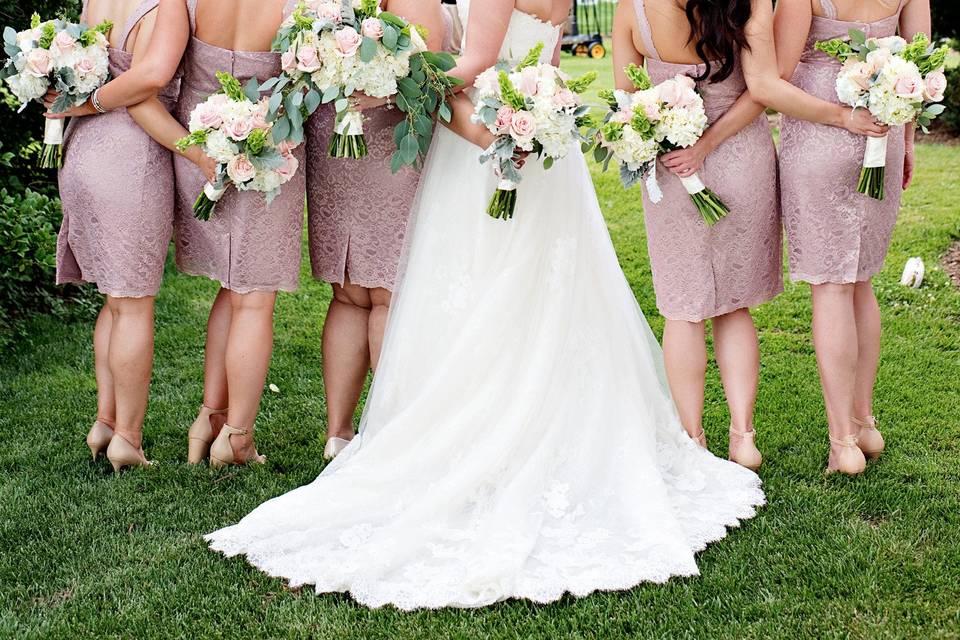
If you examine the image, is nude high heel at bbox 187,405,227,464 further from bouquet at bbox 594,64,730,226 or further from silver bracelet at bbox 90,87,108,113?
bouquet at bbox 594,64,730,226

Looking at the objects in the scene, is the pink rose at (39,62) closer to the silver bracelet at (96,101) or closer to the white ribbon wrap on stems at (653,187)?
the silver bracelet at (96,101)

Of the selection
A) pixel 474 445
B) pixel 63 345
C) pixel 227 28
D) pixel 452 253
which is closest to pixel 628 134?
pixel 452 253

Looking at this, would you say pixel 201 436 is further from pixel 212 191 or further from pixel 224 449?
pixel 212 191

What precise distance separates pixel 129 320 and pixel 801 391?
3.27 meters

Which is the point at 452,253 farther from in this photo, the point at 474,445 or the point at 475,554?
the point at 475,554

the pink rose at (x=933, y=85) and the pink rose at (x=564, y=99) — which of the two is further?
the pink rose at (x=933, y=85)

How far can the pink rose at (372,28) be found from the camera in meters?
3.68

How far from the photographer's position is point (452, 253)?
13.4 feet

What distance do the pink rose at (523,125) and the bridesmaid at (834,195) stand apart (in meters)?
1.05

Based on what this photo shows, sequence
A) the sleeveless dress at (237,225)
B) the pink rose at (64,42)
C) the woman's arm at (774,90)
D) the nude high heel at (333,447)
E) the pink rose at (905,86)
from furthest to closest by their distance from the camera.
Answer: the nude high heel at (333,447) < the sleeveless dress at (237,225) < the pink rose at (64,42) < the woman's arm at (774,90) < the pink rose at (905,86)

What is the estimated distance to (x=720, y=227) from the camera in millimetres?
4184

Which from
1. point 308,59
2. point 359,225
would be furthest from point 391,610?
point 308,59

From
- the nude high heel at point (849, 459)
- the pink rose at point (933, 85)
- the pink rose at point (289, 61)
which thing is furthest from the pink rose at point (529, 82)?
the nude high heel at point (849, 459)

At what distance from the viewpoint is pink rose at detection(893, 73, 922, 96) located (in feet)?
12.5
